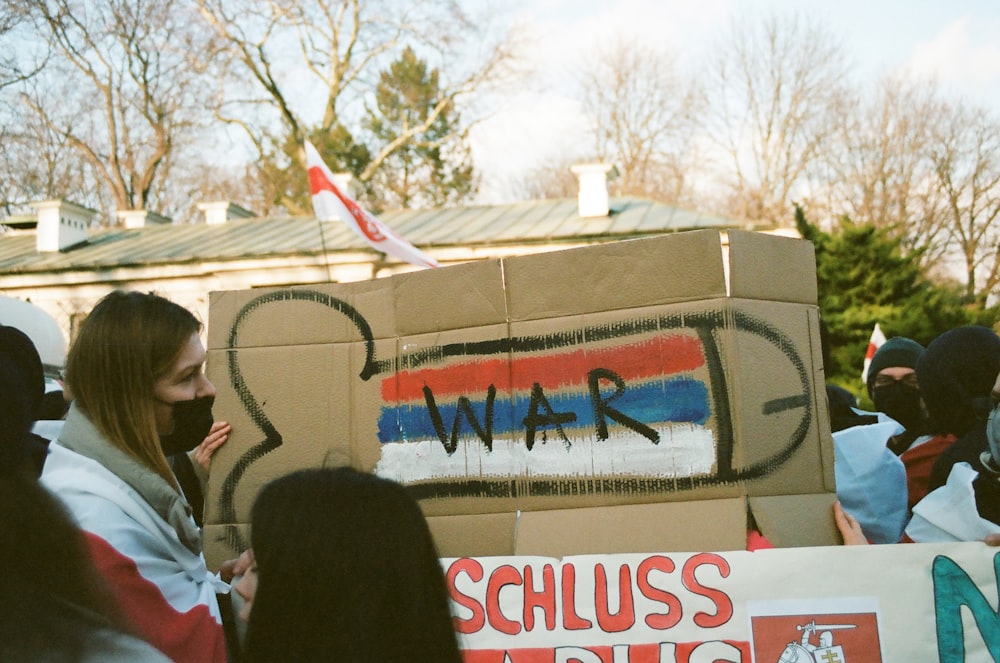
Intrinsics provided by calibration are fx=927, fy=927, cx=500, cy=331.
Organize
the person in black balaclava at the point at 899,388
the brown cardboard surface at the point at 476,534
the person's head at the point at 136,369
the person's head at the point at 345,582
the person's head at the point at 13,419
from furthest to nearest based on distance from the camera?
the person in black balaclava at the point at 899,388 → the brown cardboard surface at the point at 476,534 → the person's head at the point at 136,369 → the person's head at the point at 13,419 → the person's head at the point at 345,582

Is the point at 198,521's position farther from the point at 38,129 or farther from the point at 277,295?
the point at 38,129

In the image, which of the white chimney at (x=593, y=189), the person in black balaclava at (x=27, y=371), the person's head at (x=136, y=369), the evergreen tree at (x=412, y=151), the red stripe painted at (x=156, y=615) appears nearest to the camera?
the person in black balaclava at (x=27, y=371)

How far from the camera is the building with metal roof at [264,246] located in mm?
13531

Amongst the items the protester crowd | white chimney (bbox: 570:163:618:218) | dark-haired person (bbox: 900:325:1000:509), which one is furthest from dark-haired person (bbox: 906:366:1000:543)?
white chimney (bbox: 570:163:618:218)

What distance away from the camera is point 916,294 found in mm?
14852

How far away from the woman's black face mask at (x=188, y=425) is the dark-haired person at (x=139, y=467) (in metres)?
0.04

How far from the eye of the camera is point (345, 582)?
117 cm

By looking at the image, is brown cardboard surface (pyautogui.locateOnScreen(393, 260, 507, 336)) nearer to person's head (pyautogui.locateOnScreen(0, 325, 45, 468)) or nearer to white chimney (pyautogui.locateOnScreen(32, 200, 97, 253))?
person's head (pyautogui.locateOnScreen(0, 325, 45, 468))

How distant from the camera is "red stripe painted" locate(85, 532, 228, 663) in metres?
1.60

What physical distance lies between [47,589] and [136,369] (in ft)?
3.17

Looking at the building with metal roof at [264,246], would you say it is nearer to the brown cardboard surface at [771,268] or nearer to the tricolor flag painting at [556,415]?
the tricolor flag painting at [556,415]

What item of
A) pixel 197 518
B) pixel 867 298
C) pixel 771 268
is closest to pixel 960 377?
pixel 771 268

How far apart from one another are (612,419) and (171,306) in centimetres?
106

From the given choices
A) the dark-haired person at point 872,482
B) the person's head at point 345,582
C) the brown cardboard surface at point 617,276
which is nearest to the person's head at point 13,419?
the person's head at point 345,582
